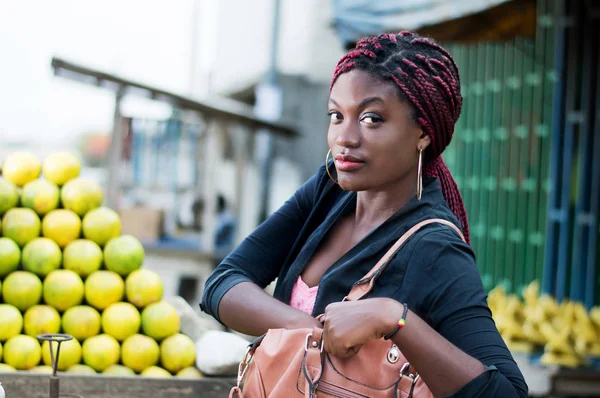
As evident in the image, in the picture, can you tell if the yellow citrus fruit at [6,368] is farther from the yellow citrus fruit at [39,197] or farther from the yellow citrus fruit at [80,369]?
the yellow citrus fruit at [39,197]

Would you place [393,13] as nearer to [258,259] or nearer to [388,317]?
[258,259]

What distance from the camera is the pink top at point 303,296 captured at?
2000 mm

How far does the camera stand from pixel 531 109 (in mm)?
7055

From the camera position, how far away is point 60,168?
3711 millimetres

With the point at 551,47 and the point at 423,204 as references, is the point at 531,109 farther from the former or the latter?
the point at 423,204

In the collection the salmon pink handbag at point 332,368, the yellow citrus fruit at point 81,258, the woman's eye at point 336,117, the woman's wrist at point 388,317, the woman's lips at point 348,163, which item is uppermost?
the woman's eye at point 336,117

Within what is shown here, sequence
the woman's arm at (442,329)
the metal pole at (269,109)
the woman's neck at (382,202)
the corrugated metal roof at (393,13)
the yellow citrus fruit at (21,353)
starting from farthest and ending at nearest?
the metal pole at (269,109) < the corrugated metal roof at (393,13) < the yellow citrus fruit at (21,353) < the woman's neck at (382,202) < the woman's arm at (442,329)

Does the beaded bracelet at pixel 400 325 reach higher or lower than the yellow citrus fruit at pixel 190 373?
higher

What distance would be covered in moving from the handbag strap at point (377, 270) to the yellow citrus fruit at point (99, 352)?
1.75 meters

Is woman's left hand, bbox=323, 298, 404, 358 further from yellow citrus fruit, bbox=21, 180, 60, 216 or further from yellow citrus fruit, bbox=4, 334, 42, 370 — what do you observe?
yellow citrus fruit, bbox=21, 180, 60, 216

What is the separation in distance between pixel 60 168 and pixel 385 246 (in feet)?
7.48

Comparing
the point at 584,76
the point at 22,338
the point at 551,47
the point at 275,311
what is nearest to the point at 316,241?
the point at 275,311

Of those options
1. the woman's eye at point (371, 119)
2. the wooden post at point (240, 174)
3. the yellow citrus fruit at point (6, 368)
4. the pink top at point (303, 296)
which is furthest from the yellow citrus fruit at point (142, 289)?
the wooden post at point (240, 174)

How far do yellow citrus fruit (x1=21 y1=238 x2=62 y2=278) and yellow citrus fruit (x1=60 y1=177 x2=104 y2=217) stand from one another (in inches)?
9.2
